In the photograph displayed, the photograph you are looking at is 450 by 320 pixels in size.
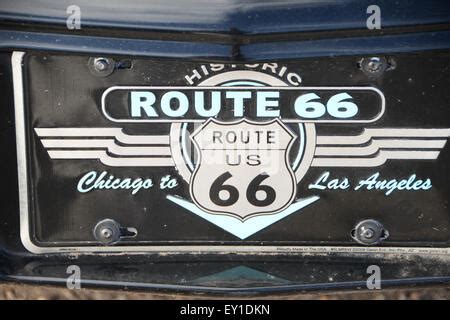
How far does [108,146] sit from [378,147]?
86 centimetres

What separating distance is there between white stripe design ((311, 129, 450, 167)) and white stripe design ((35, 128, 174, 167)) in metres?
0.50

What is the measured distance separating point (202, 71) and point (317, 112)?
38 cm

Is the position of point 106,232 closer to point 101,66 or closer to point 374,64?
point 101,66

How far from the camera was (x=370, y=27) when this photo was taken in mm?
2289

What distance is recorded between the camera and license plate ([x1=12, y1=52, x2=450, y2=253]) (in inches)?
94.0

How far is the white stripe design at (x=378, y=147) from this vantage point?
2410 mm

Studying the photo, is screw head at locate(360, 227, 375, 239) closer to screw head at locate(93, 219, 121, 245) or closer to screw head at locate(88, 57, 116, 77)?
screw head at locate(93, 219, 121, 245)

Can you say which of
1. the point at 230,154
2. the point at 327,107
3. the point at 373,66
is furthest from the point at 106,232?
the point at 373,66

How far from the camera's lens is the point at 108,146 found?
245 cm
